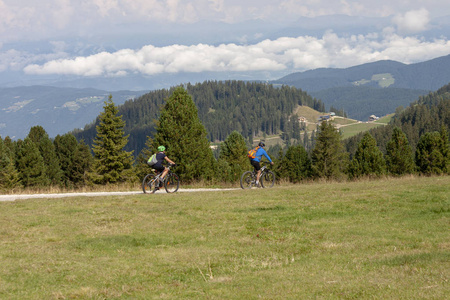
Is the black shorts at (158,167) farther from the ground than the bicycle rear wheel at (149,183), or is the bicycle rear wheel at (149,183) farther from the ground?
the black shorts at (158,167)

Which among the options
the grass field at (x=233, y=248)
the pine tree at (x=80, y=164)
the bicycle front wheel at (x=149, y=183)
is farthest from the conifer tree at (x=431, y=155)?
the pine tree at (x=80, y=164)

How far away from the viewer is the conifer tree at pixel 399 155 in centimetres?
7069

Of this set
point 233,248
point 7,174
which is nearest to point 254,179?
point 233,248

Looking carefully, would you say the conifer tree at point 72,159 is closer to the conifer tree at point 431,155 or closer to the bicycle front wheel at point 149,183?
the conifer tree at point 431,155

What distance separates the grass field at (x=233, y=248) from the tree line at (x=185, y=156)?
16.5 m

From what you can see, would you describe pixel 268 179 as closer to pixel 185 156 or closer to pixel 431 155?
pixel 185 156

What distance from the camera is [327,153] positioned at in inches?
3260

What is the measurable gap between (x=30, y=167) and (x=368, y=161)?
51.3m

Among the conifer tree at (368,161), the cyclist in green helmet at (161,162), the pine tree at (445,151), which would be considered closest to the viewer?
the cyclist in green helmet at (161,162)

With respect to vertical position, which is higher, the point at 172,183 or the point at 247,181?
the point at 172,183

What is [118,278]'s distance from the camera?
805 centimetres

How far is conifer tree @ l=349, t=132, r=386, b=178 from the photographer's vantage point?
219ft

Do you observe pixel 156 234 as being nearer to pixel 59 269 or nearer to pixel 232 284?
pixel 59 269

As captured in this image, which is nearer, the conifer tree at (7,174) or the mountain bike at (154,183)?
the mountain bike at (154,183)
